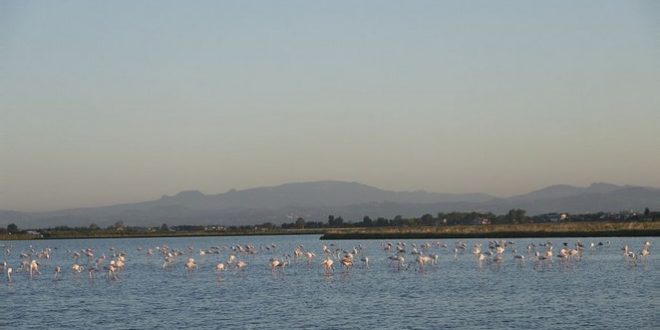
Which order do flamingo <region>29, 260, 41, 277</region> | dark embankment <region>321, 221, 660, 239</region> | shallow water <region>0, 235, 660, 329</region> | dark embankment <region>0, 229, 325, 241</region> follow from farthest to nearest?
dark embankment <region>0, 229, 325, 241</region> < dark embankment <region>321, 221, 660, 239</region> < flamingo <region>29, 260, 41, 277</region> < shallow water <region>0, 235, 660, 329</region>

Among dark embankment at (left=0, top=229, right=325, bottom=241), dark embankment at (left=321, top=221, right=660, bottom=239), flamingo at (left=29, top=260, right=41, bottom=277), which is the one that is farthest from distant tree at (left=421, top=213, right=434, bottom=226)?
flamingo at (left=29, top=260, right=41, bottom=277)

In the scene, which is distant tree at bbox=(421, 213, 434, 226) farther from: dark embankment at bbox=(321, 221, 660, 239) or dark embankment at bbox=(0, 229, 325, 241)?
dark embankment at bbox=(321, 221, 660, 239)

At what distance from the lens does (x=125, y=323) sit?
2888 centimetres

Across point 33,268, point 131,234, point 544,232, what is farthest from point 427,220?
point 33,268

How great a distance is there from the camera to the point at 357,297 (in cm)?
3441

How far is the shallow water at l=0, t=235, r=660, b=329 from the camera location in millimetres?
27812

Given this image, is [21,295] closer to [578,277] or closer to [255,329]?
[255,329]

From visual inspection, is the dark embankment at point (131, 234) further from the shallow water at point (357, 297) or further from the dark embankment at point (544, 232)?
the shallow water at point (357, 297)

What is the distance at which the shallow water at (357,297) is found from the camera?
1095 inches

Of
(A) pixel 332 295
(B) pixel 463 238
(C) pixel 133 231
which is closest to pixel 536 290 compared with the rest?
(A) pixel 332 295

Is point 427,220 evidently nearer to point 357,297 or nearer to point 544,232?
point 544,232

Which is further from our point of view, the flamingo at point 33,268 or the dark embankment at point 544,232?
the dark embankment at point 544,232

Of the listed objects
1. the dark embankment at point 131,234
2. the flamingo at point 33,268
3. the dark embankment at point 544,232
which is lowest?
the flamingo at point 33,268

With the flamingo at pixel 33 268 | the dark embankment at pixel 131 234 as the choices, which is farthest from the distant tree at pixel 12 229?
the flamingo at pixel 33 268
